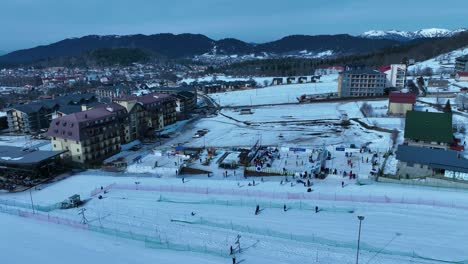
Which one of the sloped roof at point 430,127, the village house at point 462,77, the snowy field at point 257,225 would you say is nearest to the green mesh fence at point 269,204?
the snowy field at point 257,225

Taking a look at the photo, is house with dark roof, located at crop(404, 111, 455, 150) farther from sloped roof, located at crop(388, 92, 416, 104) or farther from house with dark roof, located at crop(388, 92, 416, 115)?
sloped roof, located at crop(388, 92, 416, 104)

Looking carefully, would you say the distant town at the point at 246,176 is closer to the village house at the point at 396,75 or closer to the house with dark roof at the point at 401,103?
the house with dark roof at the point at 401,103

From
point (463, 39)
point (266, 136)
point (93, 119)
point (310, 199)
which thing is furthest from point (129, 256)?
point (463, 39)

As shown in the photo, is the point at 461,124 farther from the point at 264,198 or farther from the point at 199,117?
the point at 199,117

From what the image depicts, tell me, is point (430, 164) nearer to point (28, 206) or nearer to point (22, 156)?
point (28, 206)

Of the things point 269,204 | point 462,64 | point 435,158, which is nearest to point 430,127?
point 435,158

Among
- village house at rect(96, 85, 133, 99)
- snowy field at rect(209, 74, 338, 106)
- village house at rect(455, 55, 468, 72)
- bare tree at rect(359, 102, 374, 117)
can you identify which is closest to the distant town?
bare tree at rect(359, 102, 374, 117)
